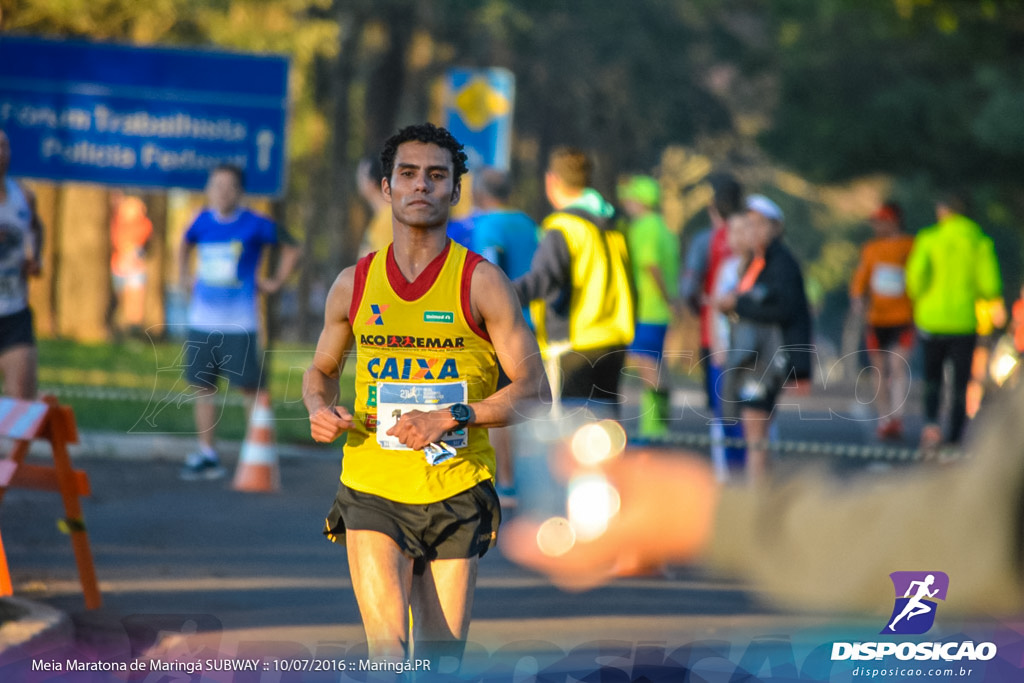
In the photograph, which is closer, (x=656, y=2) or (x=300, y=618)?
(x=300, y=618)

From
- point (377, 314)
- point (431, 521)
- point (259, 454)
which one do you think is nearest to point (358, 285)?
point (377, 314)

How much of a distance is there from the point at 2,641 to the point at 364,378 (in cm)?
211

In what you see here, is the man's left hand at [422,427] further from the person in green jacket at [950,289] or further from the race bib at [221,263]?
the person in green jacket at [950,289]

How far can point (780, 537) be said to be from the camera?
15.1 ft

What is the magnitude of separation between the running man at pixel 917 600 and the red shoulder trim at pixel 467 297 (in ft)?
4.38

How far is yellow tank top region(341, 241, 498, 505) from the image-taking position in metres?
4.76

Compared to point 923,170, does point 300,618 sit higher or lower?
lower

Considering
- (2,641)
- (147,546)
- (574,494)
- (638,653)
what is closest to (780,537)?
(638,653)

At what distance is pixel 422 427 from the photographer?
15.4ft

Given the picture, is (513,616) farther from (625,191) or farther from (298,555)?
(625,191)

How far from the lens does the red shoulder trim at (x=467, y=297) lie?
4762mm

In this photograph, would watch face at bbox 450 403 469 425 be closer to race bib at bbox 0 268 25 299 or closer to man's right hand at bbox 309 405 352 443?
man's right hand at bbox 309 405 352 443

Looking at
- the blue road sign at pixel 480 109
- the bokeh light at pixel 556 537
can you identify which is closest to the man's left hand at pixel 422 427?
the bokeh light at pixel 556 537

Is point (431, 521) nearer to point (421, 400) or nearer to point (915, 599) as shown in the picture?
point (421, 400)
